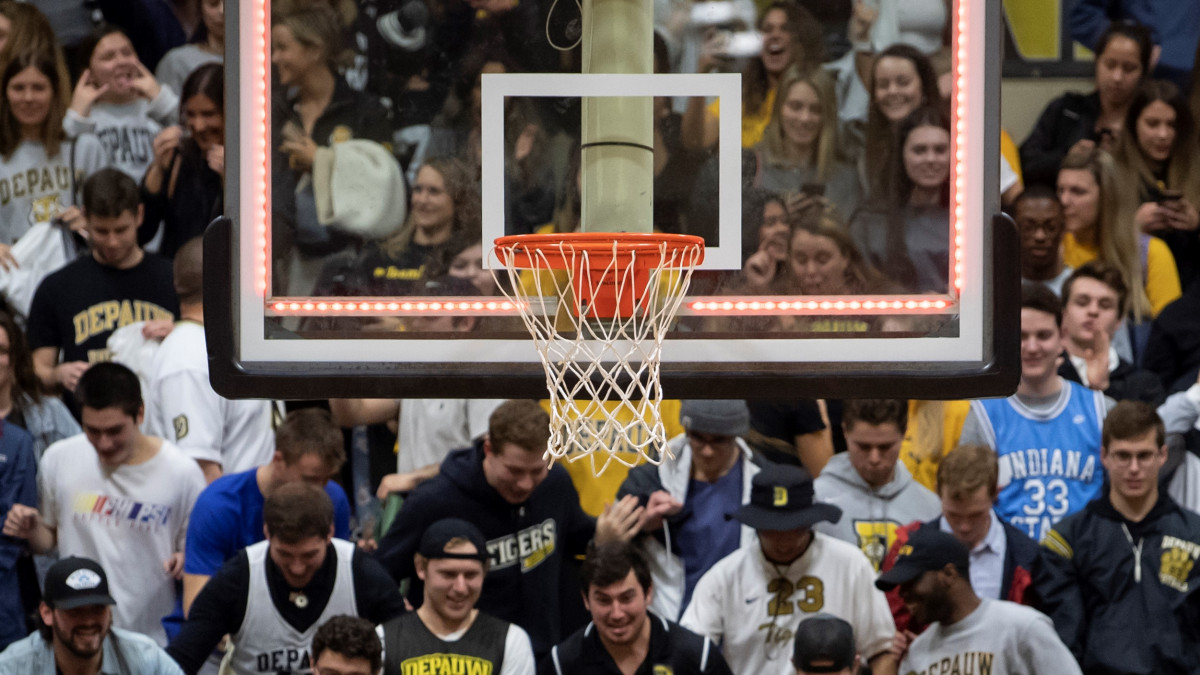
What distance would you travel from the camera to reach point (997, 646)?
17.1 ft

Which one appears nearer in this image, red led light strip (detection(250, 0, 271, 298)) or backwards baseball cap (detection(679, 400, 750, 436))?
red led light strip (detection(250, 0, 271, 298))

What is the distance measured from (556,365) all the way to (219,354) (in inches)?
32.1

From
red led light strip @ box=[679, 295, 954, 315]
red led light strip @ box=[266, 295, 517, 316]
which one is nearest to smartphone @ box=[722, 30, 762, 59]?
red led light strip @ box=[679, 295, 954, 315]

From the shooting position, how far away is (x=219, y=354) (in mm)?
3744

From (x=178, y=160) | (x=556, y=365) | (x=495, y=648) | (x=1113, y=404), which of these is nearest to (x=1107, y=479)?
(x=1113, y=404)

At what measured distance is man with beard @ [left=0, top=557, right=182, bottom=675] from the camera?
5141mm

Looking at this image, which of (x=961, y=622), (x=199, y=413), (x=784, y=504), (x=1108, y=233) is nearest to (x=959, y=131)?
(x=784, y=504)

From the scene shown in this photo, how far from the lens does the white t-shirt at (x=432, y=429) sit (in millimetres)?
5875

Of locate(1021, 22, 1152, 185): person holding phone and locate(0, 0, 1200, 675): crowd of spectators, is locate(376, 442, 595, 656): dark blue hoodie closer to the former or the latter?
locate(0, 0, 1200, 675): crowd of spectators

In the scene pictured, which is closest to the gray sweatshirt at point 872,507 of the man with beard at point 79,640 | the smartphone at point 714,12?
the smartphone at point 714,12

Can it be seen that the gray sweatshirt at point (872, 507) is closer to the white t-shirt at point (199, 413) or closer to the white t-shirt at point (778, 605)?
the white t-shirt at point (778, 605)

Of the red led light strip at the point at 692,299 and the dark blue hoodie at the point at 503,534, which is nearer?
the red led light strip at the point at 692,299

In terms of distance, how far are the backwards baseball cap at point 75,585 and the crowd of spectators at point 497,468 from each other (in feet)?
0.03

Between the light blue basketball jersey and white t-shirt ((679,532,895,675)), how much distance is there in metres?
0.74
